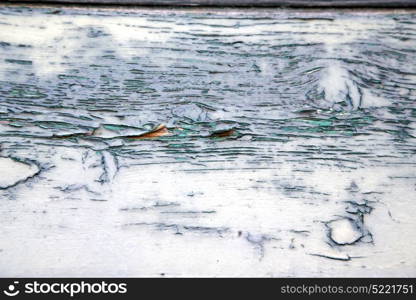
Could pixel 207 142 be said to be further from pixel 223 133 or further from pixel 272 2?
pixel 272 2

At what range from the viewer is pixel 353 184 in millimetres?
491

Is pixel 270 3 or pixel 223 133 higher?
pixel 270 3

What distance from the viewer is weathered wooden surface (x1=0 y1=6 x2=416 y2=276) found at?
0.47 metres

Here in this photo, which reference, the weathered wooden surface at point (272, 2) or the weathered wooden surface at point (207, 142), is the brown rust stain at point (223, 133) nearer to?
the weathered wooden surface at point (207, 142)

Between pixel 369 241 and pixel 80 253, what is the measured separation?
1.07ft

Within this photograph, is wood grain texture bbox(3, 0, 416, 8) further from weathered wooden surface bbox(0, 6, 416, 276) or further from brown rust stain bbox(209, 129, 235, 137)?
brown rust stain bbox(209, 129, 235, 137)

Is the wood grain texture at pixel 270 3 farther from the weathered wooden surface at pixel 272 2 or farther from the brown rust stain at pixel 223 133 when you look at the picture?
the brown rust stain at pixel 223 133

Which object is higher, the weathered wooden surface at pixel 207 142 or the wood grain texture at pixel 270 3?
the wood grain texture at pixel 270 3

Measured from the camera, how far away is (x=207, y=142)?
1.66 ft

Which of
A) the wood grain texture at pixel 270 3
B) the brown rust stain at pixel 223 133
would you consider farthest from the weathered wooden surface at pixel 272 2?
the brown rust stain at pixel 223 133

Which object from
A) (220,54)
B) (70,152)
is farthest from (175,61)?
(70,152)

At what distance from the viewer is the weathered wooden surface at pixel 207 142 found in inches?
18.5

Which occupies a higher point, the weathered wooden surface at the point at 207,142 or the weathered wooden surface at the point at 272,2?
the weathered wooden surface at the point at 272,2

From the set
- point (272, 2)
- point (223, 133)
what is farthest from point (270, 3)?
point (223, 133)
